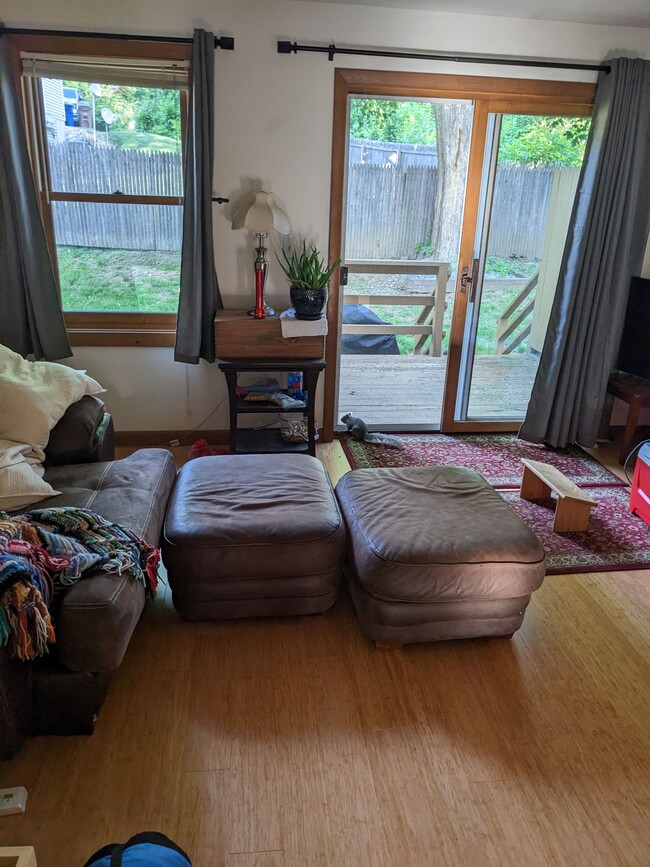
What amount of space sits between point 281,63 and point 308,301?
120 cm

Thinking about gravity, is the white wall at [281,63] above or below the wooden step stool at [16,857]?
above

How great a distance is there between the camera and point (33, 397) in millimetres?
2348

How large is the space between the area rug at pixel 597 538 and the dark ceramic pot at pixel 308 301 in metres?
1.36

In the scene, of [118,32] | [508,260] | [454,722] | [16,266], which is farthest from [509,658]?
[118,32]

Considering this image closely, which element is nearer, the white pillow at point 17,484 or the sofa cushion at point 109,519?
the sofa cushion at point 109,519

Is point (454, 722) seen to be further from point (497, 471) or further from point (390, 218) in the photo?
point (390, 218)

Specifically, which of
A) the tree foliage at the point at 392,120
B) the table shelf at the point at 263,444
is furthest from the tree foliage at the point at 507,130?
the table shelf at the point at 263,444

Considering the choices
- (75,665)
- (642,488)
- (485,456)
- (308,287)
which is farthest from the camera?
(485,456)

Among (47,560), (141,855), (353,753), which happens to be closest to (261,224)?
(47,560)

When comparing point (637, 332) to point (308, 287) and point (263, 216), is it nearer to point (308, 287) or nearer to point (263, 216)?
point (308, 287)

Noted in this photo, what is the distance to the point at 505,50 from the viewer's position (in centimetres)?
330

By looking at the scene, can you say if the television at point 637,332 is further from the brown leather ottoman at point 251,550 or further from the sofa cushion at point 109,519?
the sofa cushion at point 109,519

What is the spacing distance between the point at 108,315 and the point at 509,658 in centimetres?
269

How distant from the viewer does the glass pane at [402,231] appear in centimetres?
351
